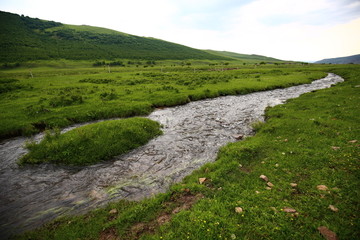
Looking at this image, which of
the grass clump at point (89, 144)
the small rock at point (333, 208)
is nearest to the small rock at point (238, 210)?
the small rock at point (333, 208)

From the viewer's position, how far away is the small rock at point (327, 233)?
529cm

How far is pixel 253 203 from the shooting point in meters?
7.21

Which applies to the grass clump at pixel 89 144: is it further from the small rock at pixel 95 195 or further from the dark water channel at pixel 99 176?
the small rock at pixel 95 195

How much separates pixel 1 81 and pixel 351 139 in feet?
207

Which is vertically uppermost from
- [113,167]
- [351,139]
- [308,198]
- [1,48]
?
[1,48]

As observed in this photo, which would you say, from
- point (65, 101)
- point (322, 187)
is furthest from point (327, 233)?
point (65, 101)

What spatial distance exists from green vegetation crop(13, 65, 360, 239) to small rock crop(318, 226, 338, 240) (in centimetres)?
14

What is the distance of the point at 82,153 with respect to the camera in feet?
42.5

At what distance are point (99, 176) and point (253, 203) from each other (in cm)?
931

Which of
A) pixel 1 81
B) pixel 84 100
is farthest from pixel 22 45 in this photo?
pixel 84 100

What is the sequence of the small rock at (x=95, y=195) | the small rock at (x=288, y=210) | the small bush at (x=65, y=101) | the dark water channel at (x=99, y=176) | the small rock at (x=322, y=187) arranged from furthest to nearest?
the small bush at (x=65, y=101) < the small rock at (x=95, y=195) < the dark water channel at (x=99, y=176) < the small rock at (x=322, y=187) < the small rock at (x=288, y=210)

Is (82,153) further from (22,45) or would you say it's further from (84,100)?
(22,45)

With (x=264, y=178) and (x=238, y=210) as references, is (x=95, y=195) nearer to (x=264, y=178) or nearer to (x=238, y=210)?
(x=238, y=210)

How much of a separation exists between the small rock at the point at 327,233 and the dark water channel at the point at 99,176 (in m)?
6.85
